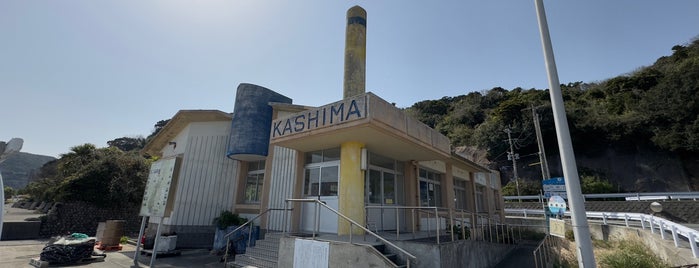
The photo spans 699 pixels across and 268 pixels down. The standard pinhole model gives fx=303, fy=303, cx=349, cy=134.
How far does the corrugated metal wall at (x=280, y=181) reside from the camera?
11016mm

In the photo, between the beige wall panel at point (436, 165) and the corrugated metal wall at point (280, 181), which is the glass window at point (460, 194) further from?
the corrugated metal wall at point (280, 181)

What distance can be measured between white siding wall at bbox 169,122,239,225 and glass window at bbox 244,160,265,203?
0.64m

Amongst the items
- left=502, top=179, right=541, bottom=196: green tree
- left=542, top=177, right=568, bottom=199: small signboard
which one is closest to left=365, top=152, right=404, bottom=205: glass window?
left=542, top=177, right=568, bottom=199: small signboard

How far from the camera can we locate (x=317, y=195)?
9969 mm

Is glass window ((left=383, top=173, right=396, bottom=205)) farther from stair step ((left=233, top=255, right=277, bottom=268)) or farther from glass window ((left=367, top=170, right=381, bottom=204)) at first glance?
stair step ((left=233, top=255, right=277, bottom=268))

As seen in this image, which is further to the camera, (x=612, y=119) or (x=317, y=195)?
(x=612, y=119)

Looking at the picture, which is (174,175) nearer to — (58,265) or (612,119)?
(58,265)

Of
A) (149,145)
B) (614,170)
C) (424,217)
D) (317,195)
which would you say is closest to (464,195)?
(424,217)

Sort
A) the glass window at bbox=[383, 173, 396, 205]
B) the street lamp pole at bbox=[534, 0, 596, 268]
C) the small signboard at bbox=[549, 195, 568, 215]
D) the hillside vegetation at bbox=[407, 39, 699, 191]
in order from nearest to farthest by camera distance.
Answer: the street lamp pole at bbox=[534, 0, 596, 268]
the small signboard at bbox=[549, 195, 568, 215]
the glass window at bbox=[383, 173, 396, 205]
the hillside vegetation at bbox=[407, 39, 699, 191]

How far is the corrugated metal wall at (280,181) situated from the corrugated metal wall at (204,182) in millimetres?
2852

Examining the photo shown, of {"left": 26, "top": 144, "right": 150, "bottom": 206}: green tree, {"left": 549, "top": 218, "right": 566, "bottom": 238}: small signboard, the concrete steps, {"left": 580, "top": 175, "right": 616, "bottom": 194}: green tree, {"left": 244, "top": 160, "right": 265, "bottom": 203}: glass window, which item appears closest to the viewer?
{"left": 549, "top": 218, "right": 566, "bottom": 238}: small signboard

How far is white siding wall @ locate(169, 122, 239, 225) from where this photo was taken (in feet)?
41.7

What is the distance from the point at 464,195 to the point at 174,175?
47.7 ft

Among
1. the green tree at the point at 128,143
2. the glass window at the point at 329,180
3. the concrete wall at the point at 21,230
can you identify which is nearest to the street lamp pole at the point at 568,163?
the glass window at the point at 329,180
